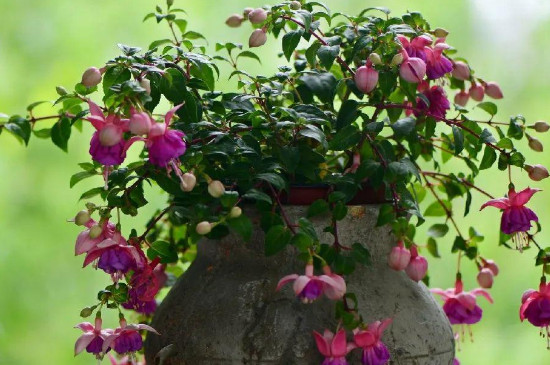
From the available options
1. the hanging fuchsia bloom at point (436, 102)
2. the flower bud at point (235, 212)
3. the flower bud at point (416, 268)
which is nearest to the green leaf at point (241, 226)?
the flower bud at point (235, 212)

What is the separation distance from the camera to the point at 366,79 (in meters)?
0.99

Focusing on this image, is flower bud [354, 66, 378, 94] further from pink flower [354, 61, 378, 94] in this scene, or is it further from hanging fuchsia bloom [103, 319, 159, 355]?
hanging fuchsia bloom [103, 319, 159, 355]

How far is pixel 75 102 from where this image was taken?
3.53 ft

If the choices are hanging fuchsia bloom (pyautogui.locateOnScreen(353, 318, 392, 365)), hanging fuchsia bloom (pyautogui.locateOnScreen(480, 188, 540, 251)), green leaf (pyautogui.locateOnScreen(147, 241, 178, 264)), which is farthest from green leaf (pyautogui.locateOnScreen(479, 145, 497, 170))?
green leaf (pyautogui.locateOnScreen(147, 241, 178, 264))

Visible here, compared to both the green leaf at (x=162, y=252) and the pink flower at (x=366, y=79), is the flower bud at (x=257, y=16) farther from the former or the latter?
the green leaf at (x=162, y=252)

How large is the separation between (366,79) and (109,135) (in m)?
0.31

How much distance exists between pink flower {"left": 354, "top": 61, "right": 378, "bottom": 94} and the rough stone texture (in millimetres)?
158

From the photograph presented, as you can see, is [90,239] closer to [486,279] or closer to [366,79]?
[366,79]

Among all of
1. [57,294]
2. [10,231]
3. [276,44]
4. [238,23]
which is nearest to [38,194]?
[10,231]

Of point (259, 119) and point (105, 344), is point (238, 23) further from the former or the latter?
point (105, 344)

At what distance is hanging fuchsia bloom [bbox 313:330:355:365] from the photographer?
922 millimetres

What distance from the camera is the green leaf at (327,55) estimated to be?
3.29 feet

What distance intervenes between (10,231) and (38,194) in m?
0.12

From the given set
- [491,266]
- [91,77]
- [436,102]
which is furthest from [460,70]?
[91,77]
